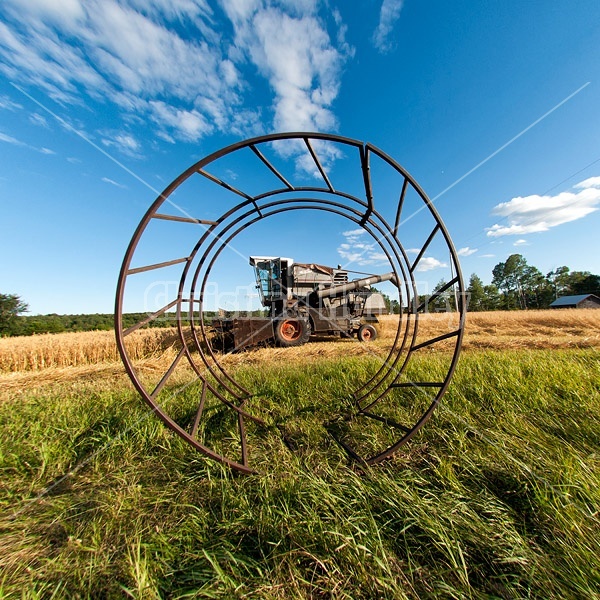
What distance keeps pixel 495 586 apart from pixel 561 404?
1899 mm

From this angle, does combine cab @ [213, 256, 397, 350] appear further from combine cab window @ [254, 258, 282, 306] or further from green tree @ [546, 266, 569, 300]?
green tree @ [546, 266, 569, 300]

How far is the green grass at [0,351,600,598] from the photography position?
91cm

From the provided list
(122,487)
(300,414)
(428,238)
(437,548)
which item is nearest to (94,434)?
(122,487)

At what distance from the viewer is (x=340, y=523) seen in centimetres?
111

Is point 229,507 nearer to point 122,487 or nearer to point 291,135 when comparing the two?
point 122,487

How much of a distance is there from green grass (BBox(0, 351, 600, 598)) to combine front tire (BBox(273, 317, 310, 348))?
5.59m

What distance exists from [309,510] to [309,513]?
2cm

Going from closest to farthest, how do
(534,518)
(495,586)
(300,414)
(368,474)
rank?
1. (495,586)
2. (534,518)
3. (368,474)
4. (300,414)

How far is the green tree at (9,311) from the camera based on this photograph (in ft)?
72.7

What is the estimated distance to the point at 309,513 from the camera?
1.15 m

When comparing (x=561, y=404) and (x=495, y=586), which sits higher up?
(x=561, y=404)

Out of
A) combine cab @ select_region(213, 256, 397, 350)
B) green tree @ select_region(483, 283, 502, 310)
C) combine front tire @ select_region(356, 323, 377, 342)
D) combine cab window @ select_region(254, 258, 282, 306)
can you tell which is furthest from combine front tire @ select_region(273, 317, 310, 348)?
green tree @ select_region(483, 283, 502, 310)

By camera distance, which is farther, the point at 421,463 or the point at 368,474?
the point at 421,463

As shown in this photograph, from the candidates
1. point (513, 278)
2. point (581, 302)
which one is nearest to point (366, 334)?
point (581, 302)
